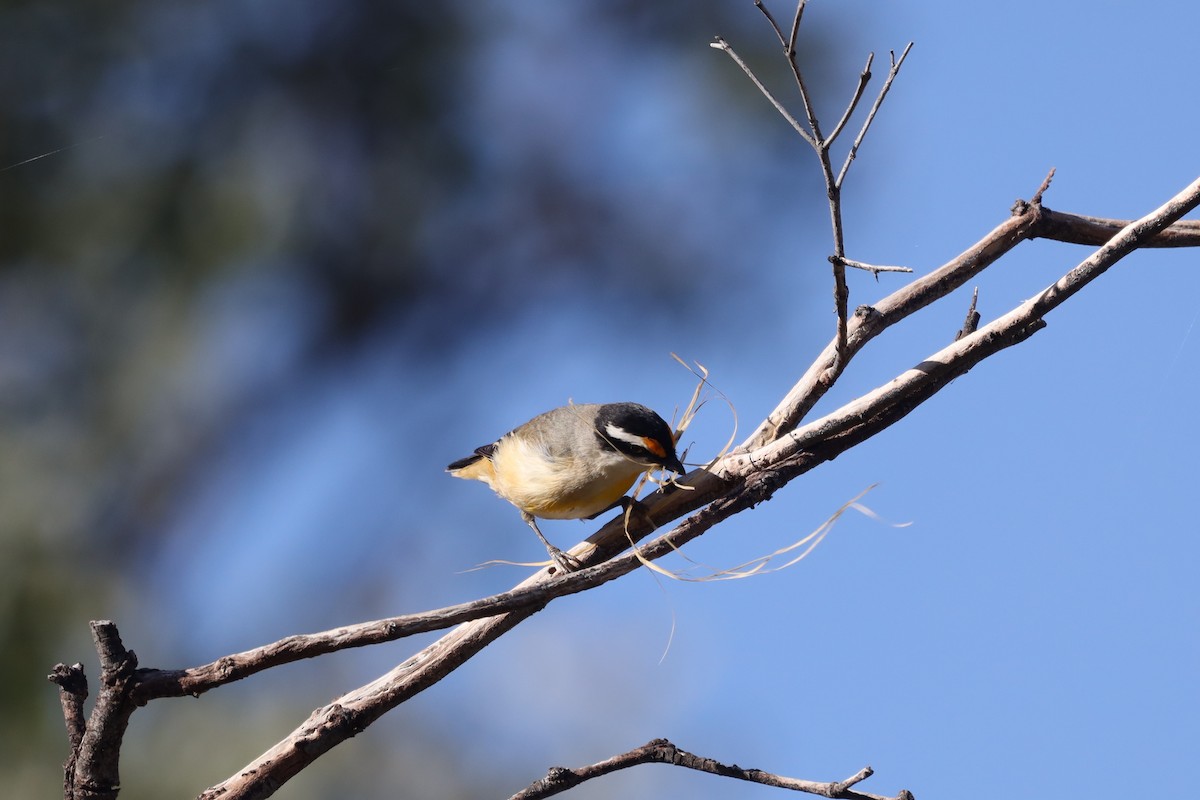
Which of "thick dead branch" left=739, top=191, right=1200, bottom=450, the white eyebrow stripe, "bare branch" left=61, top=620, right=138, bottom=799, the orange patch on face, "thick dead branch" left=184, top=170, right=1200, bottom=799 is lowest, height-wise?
"thick dead branch" left=184, top=170, right=1200, bottom=799

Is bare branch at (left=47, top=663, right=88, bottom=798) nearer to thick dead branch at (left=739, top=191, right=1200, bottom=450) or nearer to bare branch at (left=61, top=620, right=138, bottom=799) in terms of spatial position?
bare branch at (left=61, top=620, right=138, bottom=799)

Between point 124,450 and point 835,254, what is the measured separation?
518cm

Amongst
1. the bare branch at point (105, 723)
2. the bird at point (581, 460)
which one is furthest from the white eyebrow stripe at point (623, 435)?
the bare branch at point (105, 723)

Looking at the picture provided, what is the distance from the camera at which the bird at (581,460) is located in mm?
2201

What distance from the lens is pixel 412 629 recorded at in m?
1.50

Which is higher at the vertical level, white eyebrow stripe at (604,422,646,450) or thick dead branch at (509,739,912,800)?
white eyebrow stripe at (604,422,646,450)

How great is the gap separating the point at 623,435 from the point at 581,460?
0.43 ft

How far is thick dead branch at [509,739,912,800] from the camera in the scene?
162cm

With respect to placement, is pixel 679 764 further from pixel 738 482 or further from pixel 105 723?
pixel 105 723

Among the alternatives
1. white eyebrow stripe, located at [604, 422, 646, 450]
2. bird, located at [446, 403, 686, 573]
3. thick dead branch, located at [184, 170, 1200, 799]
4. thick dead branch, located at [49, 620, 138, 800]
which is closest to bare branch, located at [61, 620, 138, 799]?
thick dead branch, located at [49, 620, 138, 800]

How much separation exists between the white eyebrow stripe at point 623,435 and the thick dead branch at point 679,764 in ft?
2.16

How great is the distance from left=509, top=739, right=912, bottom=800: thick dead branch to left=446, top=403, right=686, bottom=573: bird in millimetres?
531

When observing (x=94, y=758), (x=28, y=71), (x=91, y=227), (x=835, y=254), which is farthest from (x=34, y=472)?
(x=835, y=254)

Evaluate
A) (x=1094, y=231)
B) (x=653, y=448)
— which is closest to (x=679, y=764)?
(x=653, y=448)
